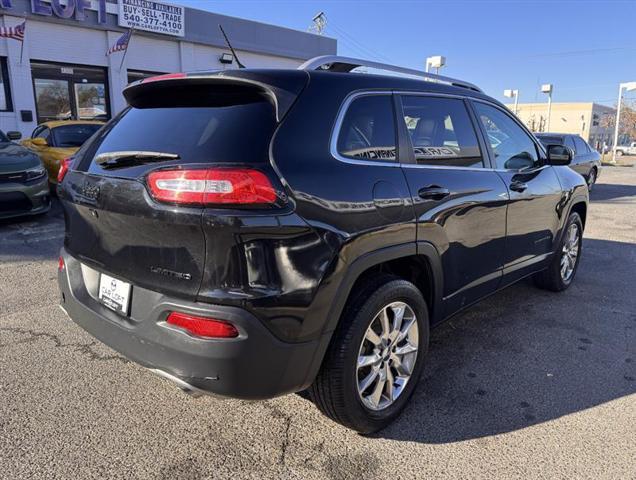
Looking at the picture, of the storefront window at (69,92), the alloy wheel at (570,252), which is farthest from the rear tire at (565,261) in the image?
the storefront window at (69,92)

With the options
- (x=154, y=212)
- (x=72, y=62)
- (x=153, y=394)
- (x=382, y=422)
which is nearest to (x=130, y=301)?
(x=154, y=212)

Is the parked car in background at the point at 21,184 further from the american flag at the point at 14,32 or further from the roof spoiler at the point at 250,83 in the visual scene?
the american flag at the point at 14,32

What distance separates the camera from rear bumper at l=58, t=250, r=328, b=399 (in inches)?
79.8

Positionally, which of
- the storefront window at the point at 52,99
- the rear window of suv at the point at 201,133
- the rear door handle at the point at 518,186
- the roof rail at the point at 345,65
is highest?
the storefront window at the point at 52,99

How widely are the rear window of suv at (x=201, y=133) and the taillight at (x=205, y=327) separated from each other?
0.66 m

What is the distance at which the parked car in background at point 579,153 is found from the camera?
12336 mm

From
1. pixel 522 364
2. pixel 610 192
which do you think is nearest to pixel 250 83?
pixel 522 364

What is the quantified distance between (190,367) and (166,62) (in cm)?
1667

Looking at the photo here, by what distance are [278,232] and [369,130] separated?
92 centimetres

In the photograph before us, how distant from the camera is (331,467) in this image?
2375 millimetres

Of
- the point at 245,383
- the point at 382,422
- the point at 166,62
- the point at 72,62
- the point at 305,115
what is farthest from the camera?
the point at 166,62

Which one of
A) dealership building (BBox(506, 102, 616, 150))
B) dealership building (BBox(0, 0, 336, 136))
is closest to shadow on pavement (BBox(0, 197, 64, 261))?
dealership building (BBox(0, 0, 336, 136))

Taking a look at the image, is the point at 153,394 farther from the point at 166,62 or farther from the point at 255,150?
the point at 166,62

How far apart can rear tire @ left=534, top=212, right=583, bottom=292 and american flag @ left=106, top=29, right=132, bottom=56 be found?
13358mm
